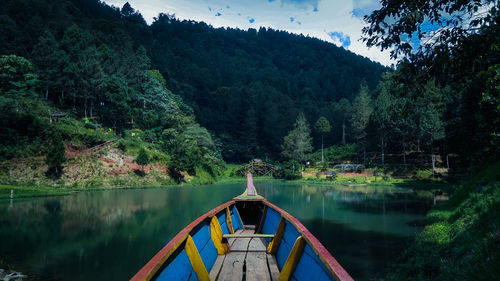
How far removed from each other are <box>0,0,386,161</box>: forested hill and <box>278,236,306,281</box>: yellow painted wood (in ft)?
146

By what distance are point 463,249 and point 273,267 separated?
494 cm

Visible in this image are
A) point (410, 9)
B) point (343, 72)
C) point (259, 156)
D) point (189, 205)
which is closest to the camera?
point (410, 9)

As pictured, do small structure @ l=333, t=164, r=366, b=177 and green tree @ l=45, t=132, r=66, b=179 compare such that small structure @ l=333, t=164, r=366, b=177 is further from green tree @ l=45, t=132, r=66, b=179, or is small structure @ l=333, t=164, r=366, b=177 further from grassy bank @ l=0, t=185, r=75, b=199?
grassy bank @ l=0, t=185, r=75, b=199

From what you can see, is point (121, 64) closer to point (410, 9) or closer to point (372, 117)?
point (372, 117)

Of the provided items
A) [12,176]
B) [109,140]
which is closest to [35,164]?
[12,176]

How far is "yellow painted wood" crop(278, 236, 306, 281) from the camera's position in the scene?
135 inches

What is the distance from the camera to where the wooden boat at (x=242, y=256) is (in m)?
2.61

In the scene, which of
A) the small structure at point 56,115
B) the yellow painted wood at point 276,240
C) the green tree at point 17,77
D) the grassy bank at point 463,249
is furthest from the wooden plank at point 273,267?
the green tree at point 17,77

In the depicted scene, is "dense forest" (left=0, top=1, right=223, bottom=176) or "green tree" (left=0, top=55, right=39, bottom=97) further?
"green tree" (left=0, top=55, right=39, bottom=97)

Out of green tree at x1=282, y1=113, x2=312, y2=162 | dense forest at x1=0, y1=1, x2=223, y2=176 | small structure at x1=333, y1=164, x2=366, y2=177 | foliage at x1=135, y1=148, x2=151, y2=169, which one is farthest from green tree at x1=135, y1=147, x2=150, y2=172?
green tree at x1=282, y1=113, x2=312, y2=162

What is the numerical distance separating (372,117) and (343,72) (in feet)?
265

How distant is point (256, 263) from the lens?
183 inches

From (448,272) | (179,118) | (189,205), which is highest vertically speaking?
(179,118)

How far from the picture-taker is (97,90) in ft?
140
